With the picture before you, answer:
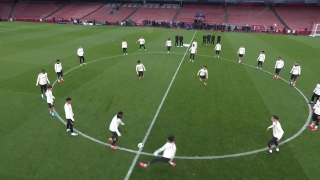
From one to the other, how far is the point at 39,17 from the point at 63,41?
42432 millimetres

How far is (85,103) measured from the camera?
13.2 metres

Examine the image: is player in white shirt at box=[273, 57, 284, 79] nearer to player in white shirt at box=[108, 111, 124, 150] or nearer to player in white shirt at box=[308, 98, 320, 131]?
player in white shirt at box=[308, 98, 320, 131]

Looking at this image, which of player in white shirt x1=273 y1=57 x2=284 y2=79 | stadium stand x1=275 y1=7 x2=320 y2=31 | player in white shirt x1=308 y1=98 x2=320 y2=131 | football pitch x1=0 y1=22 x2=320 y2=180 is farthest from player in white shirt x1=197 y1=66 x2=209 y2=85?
stadium stand x1=275 y1=7 x2=320 y2=31

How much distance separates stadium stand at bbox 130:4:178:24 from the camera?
61125 mm

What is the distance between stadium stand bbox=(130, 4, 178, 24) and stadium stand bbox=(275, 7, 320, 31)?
28074mm

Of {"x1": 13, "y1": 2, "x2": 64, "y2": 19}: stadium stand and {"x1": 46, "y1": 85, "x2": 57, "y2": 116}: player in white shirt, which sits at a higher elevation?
{"x1": 13, "y1": 2, "x2": 64, "y2": 19}: stadium stand

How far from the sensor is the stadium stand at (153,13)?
201 feet

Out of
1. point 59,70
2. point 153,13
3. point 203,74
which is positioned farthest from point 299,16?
point 59,70

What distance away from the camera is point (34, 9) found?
7006 cm

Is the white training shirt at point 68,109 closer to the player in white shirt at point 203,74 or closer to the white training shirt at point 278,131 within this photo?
the white training shirt at point 278,131

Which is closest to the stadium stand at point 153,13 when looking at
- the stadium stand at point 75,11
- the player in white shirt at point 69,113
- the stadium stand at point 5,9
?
the stadium stand at point 75,11

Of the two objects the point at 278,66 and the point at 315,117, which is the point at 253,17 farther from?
the point at 315,117

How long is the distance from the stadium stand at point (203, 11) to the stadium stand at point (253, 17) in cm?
272

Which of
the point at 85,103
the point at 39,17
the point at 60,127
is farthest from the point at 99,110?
the point at 39,17
